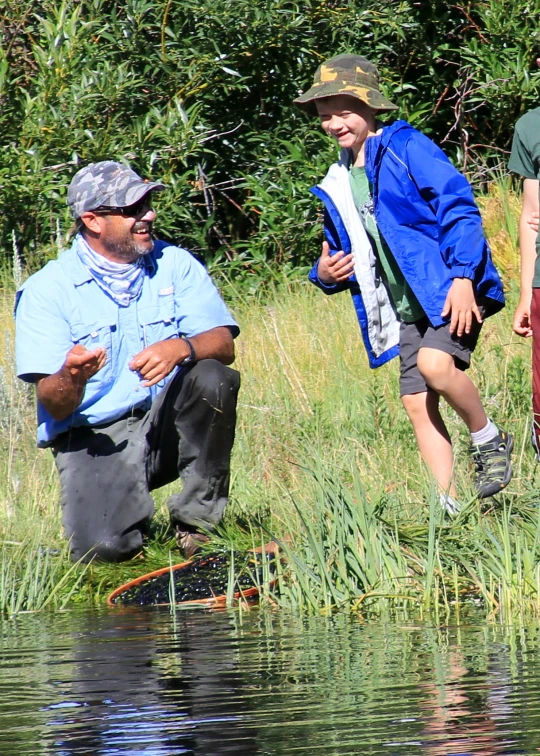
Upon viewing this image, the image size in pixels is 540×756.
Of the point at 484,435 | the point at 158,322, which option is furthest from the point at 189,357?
the point at 484,435

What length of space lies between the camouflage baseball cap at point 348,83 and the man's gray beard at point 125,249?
2.94ft

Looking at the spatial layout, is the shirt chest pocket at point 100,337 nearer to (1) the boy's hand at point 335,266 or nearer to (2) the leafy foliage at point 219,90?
(1) the boy's hand at point 335,266

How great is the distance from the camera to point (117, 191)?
5.34 m

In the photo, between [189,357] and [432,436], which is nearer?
[432,436]

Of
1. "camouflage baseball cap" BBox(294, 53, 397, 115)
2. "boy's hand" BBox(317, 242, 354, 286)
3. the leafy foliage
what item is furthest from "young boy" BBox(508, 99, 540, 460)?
the leafy foliage

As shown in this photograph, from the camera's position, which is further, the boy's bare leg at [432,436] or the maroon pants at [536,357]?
the boy's bare leg at [432,436]

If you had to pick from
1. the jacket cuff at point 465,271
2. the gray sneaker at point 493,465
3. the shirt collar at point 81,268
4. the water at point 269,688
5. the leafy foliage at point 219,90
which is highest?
the leafy foliage at point 219,90

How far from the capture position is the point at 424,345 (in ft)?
15.3

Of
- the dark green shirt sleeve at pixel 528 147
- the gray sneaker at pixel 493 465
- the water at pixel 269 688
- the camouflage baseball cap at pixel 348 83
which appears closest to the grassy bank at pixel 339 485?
the gray sneaker at pixel 493 465

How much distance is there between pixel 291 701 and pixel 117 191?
2.85m

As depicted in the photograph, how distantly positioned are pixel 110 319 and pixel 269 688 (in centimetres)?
248

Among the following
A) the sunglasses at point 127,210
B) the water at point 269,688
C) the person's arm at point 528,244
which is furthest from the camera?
the sunglasses at point 127,210

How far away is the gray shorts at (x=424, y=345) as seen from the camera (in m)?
4.62

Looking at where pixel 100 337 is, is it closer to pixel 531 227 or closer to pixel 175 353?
pixel 175 353
